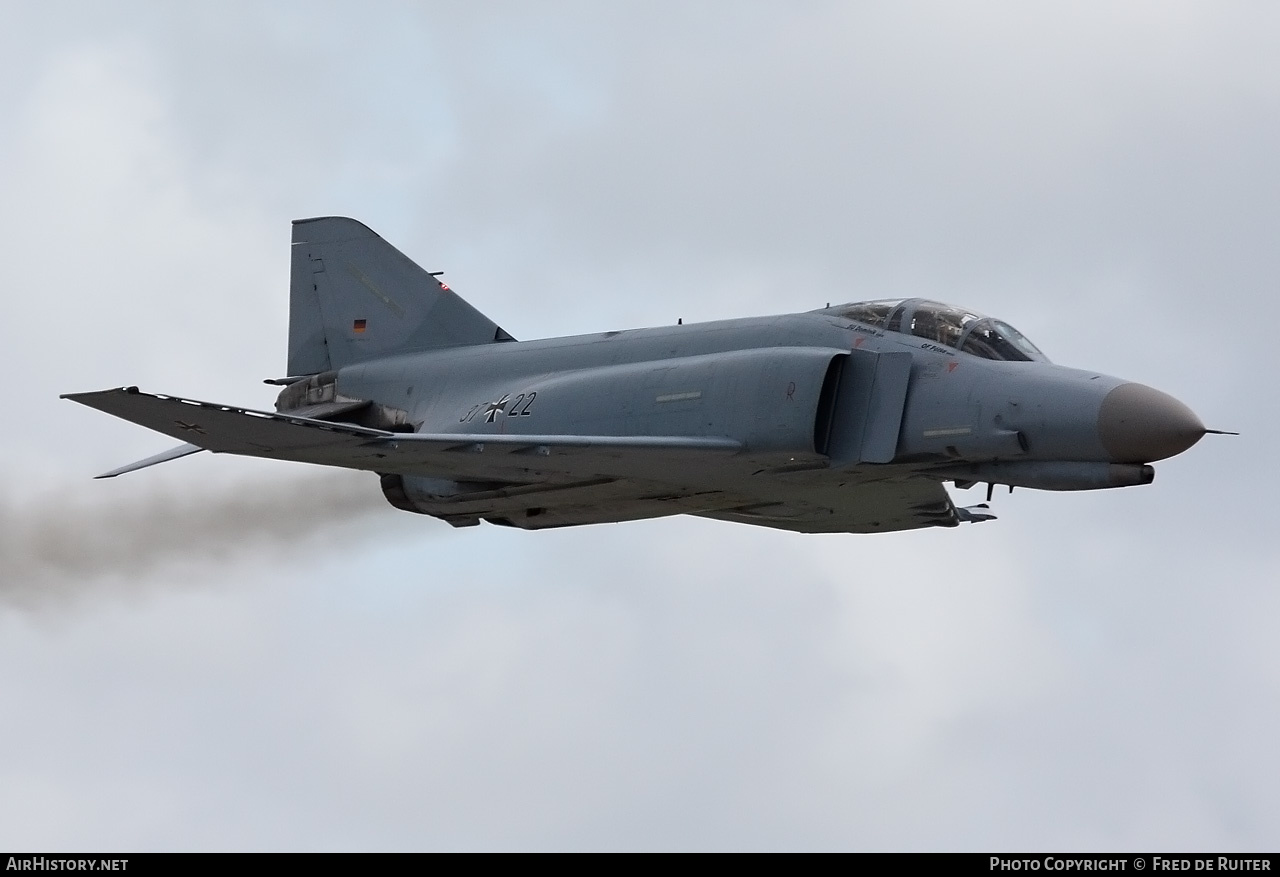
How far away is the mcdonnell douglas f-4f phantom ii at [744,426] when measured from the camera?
75.7 ft

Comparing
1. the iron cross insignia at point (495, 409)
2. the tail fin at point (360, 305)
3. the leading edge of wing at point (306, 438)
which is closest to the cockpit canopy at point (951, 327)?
the leading edge of wing at point (306, 438)

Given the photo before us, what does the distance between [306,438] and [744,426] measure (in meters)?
5.48

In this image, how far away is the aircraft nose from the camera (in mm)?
22469

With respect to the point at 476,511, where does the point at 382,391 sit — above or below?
above

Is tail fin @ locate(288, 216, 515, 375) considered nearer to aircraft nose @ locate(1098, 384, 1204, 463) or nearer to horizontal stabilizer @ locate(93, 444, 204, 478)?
horizontal stabilizer @ locate(93, 444, 204, 478)

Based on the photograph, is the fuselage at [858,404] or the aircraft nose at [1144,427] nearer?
the aircraft nose at [1144,427]

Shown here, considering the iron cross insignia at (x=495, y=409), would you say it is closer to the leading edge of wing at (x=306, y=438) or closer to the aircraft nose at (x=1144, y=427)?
the leading edge of wing at (x=306, y=438)

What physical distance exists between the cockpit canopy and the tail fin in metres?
6.91

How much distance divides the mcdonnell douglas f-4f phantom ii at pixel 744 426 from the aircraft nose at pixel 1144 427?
0.07ft

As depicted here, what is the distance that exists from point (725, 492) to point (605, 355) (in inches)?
99.3

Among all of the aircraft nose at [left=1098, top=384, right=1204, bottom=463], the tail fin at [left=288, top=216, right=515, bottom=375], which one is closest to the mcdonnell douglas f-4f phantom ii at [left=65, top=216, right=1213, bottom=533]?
the aircraft nose at [left=1098, top=384, right=1204, bottom=463]

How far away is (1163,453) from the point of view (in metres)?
22.6
